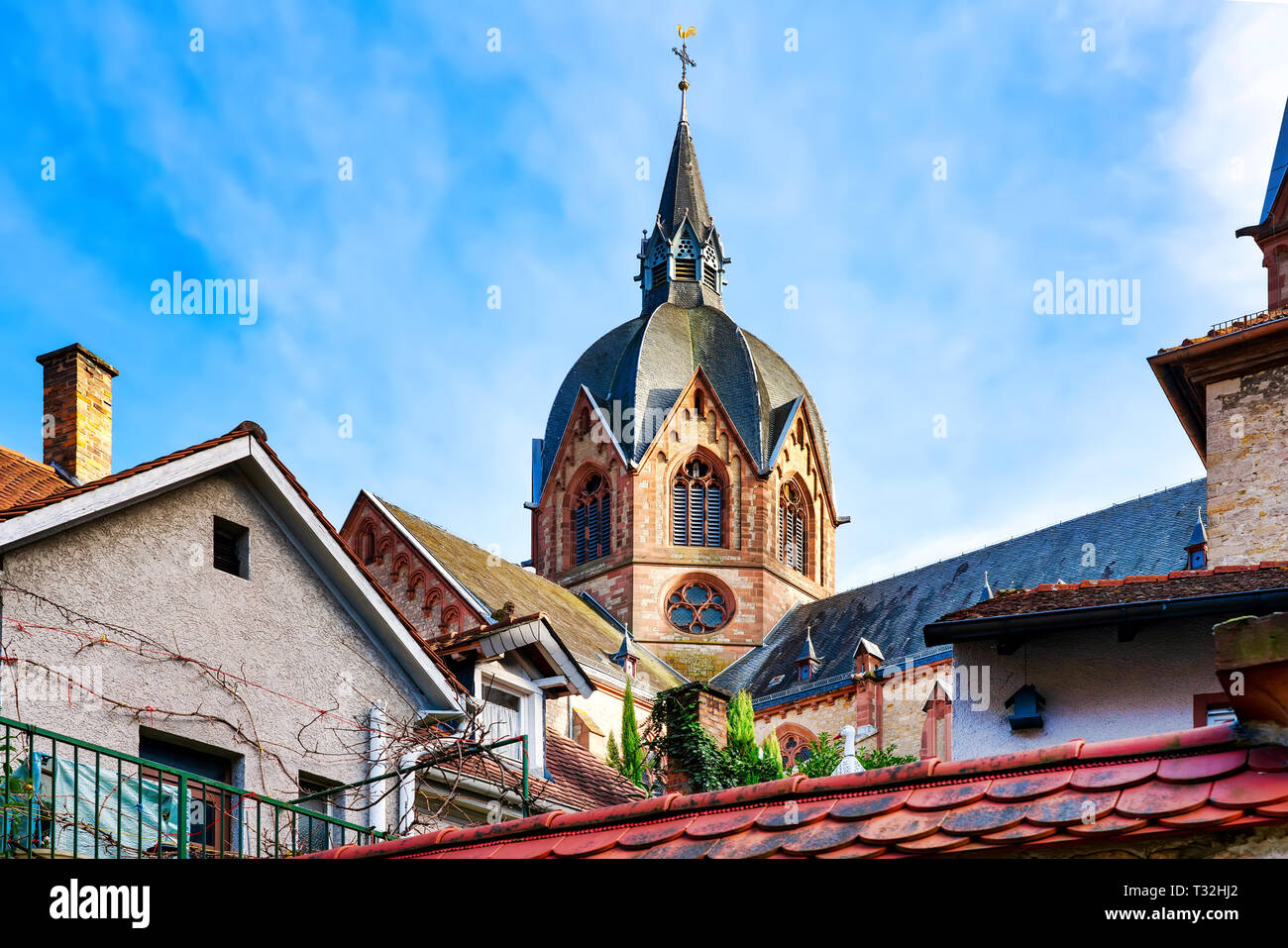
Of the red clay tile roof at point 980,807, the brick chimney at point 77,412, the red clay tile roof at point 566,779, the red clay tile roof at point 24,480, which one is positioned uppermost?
the brick chimney at point 77,412

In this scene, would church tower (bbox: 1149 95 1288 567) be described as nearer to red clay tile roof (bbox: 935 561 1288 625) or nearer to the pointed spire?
red clay tile roof (bbox: 935 561 1288 625)

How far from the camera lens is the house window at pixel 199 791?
10.4 metres

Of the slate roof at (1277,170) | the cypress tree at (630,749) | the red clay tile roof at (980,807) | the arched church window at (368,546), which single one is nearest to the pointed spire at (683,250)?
the arched church window at (368,546)

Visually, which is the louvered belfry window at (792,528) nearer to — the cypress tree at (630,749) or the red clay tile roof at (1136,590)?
the cypress tree at (630,749)

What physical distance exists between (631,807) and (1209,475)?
1598 cm

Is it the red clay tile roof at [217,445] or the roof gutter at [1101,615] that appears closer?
the red clay tile roof at [217,445]

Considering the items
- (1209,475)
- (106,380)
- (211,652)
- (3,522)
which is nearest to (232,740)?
(211,652)

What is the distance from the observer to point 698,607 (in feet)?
163

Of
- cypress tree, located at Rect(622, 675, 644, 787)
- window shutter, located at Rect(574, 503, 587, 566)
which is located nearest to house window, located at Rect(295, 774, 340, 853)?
cypress tree, located at Rect(622, 675, 644, 787)

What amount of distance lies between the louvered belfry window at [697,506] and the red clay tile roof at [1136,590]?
35.5 metres

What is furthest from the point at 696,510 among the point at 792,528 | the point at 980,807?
the point at 980,807

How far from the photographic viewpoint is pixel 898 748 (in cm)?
4081

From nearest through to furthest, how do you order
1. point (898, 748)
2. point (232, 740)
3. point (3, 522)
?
point (3, 522) < point (232, 740) < point (898, 748)
